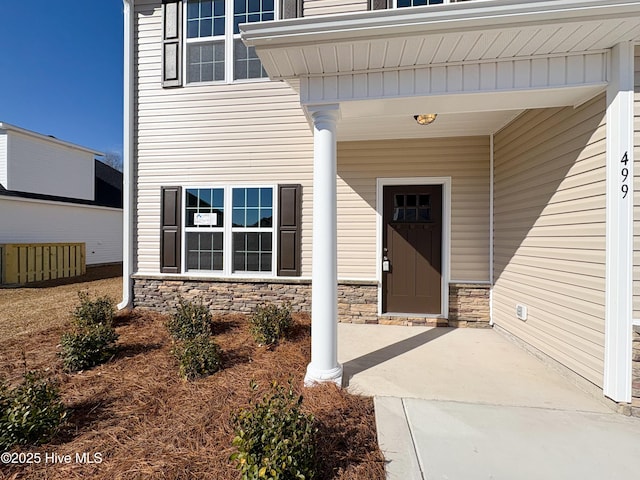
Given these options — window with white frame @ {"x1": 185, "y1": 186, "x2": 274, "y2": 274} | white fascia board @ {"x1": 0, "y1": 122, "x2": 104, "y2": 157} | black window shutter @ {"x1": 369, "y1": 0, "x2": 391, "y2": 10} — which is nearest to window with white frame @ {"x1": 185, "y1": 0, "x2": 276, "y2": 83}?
black window shutter @ {"x1": 369, "y1": 0, "x2": 391, "y2": 10}

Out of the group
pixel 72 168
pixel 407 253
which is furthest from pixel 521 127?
pixel 72 168

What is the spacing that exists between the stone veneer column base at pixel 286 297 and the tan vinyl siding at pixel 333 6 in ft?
13.1

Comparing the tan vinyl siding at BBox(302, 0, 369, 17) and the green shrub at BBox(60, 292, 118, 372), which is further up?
the tan vinyl siding at BBox(302, 0, 369, 17)

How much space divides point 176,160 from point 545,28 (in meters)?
4.97

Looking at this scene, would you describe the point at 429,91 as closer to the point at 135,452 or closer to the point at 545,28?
the point at 545,28

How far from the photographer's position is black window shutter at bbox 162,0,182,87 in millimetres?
4922

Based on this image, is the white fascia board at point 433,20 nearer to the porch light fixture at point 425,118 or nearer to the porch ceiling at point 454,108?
the porch ceiling at point 454,108

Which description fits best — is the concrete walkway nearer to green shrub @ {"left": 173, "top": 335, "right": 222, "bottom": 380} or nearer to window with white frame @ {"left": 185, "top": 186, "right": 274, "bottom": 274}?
green shrub @ {"left": 173, "top": 335, "right": 222, "bottom": 380}

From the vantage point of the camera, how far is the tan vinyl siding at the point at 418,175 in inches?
169

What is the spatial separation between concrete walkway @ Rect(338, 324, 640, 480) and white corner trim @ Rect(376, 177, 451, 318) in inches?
38.1

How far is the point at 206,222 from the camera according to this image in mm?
4980

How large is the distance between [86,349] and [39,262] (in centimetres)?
763

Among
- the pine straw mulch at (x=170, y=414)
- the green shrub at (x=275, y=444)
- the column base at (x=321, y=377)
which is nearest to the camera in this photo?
the green shrub at (x=275, y=444)

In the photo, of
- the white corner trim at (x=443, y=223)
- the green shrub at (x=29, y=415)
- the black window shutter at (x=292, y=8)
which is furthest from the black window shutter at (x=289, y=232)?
→ the green shrub at (x=29, y=415)
